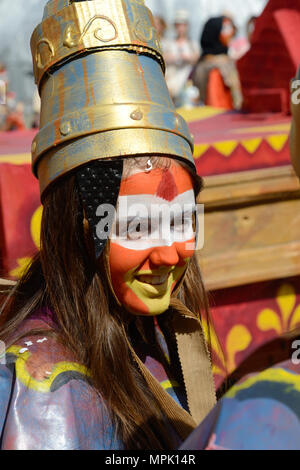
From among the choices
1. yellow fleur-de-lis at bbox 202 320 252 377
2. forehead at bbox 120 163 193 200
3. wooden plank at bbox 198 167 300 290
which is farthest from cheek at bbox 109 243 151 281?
yellow fleur-de-lis at bbox 202 320 252 377

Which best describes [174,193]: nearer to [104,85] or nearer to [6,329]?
[104,85]

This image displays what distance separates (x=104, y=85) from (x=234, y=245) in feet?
3.60

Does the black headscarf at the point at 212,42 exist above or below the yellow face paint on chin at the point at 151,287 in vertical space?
above

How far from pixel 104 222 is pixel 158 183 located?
12 centimetres

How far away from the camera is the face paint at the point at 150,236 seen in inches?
48.0

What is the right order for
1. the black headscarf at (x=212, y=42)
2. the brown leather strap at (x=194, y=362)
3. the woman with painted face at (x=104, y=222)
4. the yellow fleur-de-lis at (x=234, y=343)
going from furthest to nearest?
the black headscarf at (x=212, y=42), the yellow fleur-de-lis at (x=234, y=343), the brown leather strap at (x=194, y=362), the woman with painted face at (x=104, y=222)

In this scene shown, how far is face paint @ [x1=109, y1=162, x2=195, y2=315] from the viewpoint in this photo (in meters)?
1.22

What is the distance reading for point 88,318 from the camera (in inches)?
50.0

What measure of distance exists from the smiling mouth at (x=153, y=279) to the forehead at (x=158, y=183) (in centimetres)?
15

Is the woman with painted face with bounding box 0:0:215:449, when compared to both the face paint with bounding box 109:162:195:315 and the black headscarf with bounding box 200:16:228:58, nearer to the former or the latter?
the face paint with bounding box 109:162:195:315

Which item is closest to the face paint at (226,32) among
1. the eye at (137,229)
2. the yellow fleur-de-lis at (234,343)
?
the yellow fleur-de-lis at (234,343)

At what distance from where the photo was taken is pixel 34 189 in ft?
6.46

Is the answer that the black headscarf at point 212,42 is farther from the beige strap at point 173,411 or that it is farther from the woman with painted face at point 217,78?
the beige strap at point 173,411

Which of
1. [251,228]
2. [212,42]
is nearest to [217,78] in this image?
[212,42]
